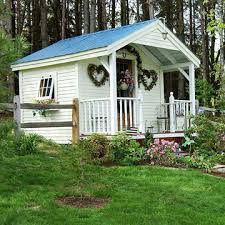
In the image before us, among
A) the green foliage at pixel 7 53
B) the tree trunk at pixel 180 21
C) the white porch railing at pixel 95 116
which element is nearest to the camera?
the green foliage at pixel 7 53

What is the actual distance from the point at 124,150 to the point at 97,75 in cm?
363

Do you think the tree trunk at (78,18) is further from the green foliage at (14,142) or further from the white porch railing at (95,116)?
the green foliage at (14,142)

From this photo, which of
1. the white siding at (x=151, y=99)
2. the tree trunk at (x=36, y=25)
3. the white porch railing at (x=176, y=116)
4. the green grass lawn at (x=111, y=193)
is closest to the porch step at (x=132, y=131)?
the white porch railing at (x=176, y=116)

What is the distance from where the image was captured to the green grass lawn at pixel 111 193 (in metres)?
6.21

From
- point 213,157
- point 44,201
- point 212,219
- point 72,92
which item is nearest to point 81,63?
point 72,92

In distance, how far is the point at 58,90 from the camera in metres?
14.4

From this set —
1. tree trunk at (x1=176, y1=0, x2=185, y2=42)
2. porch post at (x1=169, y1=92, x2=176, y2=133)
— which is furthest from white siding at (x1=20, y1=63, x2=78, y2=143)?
tree trunk at (x1=176, y1=0, x2=185, y2=42)

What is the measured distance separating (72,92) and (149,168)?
4.80 m

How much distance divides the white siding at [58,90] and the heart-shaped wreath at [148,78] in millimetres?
2602

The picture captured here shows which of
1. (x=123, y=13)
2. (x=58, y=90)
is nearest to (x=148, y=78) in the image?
(x=58, y=90)

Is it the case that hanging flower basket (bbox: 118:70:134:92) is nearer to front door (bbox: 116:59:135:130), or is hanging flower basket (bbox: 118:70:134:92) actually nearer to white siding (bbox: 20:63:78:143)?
front door (bbox: 116:59:135:130)

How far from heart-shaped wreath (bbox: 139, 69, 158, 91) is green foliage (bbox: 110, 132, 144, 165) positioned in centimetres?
427

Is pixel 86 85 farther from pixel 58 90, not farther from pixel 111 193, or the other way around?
pixel 111 193

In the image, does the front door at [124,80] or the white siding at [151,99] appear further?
the white siding at [151,99]
